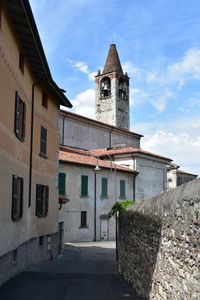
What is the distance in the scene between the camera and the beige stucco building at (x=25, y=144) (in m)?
9.83

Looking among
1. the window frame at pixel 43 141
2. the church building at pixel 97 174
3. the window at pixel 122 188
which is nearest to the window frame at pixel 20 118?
the window frame at pixel 43 141

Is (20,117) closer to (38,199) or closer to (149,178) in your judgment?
(38,199)

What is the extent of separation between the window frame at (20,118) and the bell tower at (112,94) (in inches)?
1750

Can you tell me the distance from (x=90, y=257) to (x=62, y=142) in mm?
17278

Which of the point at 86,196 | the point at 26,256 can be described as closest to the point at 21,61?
the point at 26,256

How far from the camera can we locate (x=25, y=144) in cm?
1270

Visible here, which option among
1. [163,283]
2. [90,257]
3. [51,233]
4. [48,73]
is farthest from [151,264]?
[90,257]

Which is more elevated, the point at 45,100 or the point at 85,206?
the point at 45,100

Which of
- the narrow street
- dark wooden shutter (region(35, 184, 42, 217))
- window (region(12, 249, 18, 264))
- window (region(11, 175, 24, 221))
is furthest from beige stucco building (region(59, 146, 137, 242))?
window (region(12, 249, 18, 264))

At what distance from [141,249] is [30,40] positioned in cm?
698

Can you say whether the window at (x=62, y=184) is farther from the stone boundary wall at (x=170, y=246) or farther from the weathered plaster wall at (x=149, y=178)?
the stone boundary wall at (x=170, y=246)

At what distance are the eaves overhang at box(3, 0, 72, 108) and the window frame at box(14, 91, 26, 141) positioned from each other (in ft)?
5.38

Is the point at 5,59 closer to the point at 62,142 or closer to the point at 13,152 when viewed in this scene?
the point at 13,152

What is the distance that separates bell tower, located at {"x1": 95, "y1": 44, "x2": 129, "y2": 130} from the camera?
57094 mm
